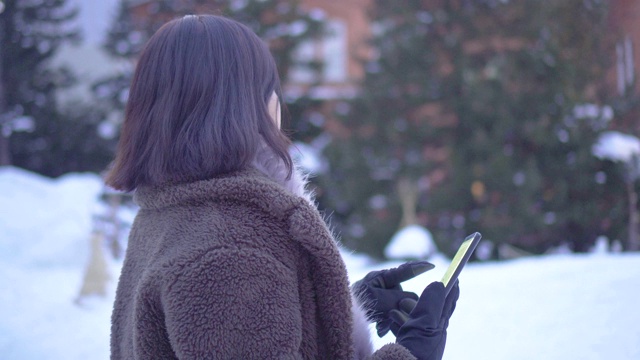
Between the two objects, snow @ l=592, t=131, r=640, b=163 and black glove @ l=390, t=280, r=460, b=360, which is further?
snow @ l=592, t=131, r=640, b=163

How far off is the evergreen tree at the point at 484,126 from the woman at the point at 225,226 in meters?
5.92

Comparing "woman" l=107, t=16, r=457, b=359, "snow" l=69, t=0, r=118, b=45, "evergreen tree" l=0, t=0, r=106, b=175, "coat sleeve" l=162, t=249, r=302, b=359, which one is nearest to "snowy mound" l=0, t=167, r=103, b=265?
"evergreen tree" l=0, t=0, r=106, b=175

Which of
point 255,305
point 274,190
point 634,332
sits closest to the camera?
point 255,305

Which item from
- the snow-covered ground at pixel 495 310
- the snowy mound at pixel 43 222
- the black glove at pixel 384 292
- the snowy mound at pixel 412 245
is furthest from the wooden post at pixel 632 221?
the snowy mound at pixel 43 222

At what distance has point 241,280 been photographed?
1.01 meters

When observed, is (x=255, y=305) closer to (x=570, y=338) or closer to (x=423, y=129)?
(x=570, y=338)

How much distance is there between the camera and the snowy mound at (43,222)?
627 cm

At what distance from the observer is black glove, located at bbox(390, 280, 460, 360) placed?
116 cm

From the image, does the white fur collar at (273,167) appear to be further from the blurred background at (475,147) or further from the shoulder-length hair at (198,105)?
the blurred background at (475,147)

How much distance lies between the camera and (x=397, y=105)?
7.91 meters

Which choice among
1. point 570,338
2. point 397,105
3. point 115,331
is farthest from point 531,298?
point 397,105

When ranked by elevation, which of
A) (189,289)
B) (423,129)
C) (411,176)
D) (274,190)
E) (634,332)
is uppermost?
(274,190)

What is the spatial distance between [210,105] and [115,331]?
63 centimetres

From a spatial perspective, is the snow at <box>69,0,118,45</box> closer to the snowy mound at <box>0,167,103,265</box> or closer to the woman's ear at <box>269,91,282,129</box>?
the snowy mound at <box>0,167,103,265</box>
